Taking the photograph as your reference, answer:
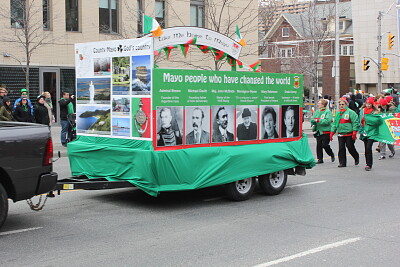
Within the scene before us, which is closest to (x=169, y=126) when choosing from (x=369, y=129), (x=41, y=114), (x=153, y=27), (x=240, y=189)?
(x=153, y=27)

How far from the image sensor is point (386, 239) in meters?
6.76

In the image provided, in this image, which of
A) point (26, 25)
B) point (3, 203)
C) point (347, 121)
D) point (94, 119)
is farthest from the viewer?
point (26, 25)

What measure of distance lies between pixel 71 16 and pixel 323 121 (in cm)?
1571

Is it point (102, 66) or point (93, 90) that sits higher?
point (102, 66)

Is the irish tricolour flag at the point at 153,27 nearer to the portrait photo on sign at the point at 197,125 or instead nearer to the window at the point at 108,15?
the portrait photo on sign at the point at 197,125

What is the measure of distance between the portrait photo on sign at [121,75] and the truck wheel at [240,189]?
90.3 inches

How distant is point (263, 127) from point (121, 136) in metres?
2.54

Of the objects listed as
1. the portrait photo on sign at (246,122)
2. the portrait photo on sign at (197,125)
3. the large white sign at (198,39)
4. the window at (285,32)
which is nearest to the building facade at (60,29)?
the large white sign at (198,39)

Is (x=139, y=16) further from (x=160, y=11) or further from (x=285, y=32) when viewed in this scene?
(x=285, y=32)

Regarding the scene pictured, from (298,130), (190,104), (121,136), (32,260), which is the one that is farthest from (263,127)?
(32,260)

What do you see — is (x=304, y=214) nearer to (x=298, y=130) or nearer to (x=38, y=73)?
(x=298, y=130)

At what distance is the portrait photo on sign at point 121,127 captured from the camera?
27.4 ft

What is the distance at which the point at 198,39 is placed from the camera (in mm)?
9055

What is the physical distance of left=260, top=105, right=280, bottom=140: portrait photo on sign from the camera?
949 cm
